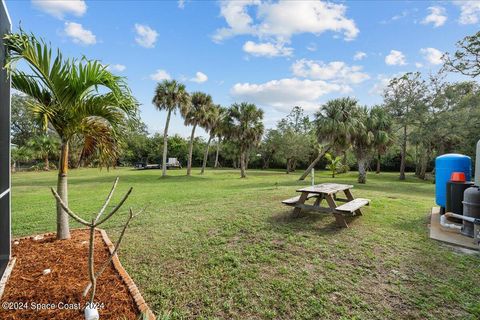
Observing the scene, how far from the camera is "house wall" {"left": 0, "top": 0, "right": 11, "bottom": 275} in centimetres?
293

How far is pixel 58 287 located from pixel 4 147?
Result: 5.87 feet

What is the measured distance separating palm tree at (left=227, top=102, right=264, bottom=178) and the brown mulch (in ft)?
64.4

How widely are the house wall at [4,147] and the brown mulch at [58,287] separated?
309mm

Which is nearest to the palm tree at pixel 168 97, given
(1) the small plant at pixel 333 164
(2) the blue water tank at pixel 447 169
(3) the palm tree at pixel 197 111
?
(3) the palm tree at pixel 197 111

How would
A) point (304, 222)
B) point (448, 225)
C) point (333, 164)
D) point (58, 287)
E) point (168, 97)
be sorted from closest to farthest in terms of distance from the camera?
point (58, 287) < point (448, 225) < point (304, 222) < point (168, 97) < point (333, 164)

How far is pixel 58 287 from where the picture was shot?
2643 millimetres

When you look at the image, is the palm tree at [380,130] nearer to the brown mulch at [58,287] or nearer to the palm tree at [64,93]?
the palm tree at [64,93]

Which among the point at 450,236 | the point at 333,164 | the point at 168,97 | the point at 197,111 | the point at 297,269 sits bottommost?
the point at 297,269

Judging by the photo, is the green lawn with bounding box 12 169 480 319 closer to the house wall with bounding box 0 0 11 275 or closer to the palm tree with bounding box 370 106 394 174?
the house wall with bounding box 0 0 11 275

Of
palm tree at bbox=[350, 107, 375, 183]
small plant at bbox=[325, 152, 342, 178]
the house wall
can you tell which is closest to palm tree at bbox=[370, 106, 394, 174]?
palm tree at bbox=[350, 107, 375, 183]

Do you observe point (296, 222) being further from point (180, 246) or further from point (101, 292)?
point (101, 292)

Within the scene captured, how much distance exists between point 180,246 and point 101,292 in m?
1.64

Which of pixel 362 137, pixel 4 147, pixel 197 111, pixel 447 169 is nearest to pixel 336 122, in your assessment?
pixel 362 137

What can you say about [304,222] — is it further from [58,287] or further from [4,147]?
[4,147]
